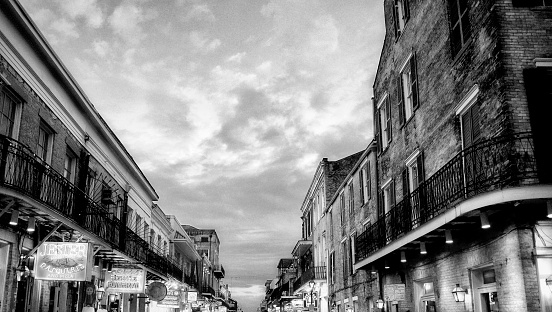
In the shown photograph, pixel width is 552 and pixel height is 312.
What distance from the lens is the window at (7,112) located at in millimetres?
11414

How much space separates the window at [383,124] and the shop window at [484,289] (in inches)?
297

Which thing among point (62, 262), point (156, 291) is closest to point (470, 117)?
point (62, 262)

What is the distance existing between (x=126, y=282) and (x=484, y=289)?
11042 millimetres

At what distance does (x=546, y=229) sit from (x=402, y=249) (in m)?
5.70

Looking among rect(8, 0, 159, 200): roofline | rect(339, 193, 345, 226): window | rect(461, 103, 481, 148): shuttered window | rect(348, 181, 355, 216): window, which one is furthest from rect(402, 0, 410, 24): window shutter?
rect(339, 193, 345, 226): window

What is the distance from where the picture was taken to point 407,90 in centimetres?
1698

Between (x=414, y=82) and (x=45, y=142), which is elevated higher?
(x=414, y=82)

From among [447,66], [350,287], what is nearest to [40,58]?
[447,66]

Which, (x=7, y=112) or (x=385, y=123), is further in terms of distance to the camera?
(x=385, y=123)

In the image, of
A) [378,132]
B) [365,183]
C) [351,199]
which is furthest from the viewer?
[351,199]

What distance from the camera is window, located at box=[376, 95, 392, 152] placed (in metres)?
19.0

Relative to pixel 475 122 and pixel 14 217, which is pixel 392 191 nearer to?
pixel 475 122

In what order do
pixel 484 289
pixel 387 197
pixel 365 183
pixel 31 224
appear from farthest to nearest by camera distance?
pixel 365 183, pixel 387 197, pixel 484 289, pixel 31 224

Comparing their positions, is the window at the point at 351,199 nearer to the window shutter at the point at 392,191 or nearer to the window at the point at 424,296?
the window shutter at the point at 392,191
